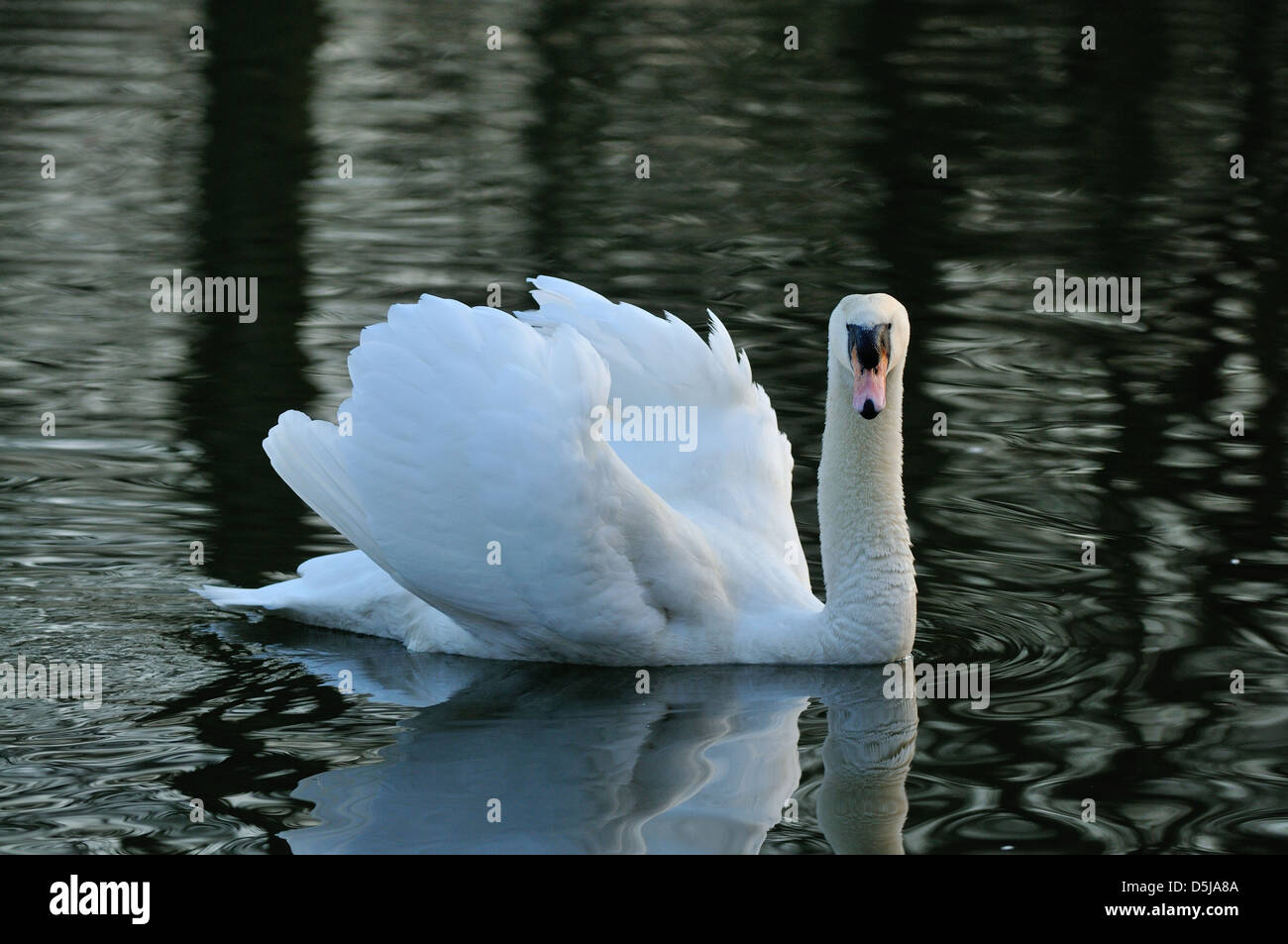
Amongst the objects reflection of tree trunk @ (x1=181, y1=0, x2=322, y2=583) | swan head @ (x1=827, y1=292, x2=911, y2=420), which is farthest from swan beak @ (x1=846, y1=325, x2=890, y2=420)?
reflection of tree trunk @ (x1=181, y1=0, x2=322, y2=583)

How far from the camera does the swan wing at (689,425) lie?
8359 millimetres

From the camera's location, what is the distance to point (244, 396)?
11.3 m

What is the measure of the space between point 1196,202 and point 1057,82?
6.46 m

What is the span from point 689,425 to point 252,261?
7.00 m

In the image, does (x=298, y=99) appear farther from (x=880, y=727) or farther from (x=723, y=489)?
(x=880, y=727)

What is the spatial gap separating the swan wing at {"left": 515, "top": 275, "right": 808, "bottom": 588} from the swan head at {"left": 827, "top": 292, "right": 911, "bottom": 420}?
1096mm

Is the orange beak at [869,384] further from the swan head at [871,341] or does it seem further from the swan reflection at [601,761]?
the swan reflection at [601,761]

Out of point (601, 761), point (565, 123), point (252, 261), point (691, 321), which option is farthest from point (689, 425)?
point (565, 123)

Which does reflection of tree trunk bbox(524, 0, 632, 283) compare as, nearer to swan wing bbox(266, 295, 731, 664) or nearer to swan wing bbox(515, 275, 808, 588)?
swan wing bbox(515, 275, 808, 588)

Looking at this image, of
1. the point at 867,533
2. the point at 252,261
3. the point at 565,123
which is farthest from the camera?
the point at 565,123

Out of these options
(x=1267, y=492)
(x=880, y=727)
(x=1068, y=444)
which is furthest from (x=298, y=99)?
(x=880, y=727)

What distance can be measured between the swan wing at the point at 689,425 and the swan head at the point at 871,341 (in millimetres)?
1096

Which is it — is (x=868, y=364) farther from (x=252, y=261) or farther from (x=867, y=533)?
(x=252, y=261)

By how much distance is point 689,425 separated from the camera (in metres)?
8.46
